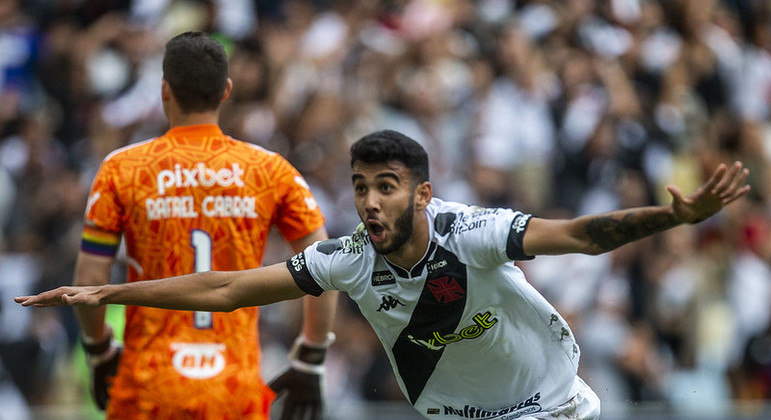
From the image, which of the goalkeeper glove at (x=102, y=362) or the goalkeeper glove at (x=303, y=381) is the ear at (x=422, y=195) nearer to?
the goalkeeper glove at (x=303, y=381)

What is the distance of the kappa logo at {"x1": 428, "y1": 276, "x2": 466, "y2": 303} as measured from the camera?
5004 millimetres

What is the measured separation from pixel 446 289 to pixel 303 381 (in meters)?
1.63

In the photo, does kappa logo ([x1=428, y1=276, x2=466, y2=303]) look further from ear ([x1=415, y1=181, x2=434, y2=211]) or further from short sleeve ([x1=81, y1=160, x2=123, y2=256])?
short sleeve ([x1=81, y1=160, x2=123, y2=256])

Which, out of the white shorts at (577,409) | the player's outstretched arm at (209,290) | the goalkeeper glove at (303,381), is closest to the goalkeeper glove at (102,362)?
the goalkeeper glove at (303,381)

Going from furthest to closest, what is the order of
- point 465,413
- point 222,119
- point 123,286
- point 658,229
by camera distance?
point 222,119
point 465,413
point 123,286
point 658,229

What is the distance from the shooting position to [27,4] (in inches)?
494

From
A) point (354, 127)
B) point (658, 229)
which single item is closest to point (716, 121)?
point (354, 127)

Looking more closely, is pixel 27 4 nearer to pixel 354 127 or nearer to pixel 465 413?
pixel 354 127

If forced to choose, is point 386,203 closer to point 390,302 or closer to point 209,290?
point 390,302

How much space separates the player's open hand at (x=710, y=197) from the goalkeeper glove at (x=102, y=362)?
329 cm

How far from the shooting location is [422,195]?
5027 millimetres

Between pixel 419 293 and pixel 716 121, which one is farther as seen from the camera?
pixel 716 121

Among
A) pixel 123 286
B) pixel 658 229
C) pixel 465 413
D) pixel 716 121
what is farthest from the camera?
pixel 716 121

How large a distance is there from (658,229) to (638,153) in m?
7.63
